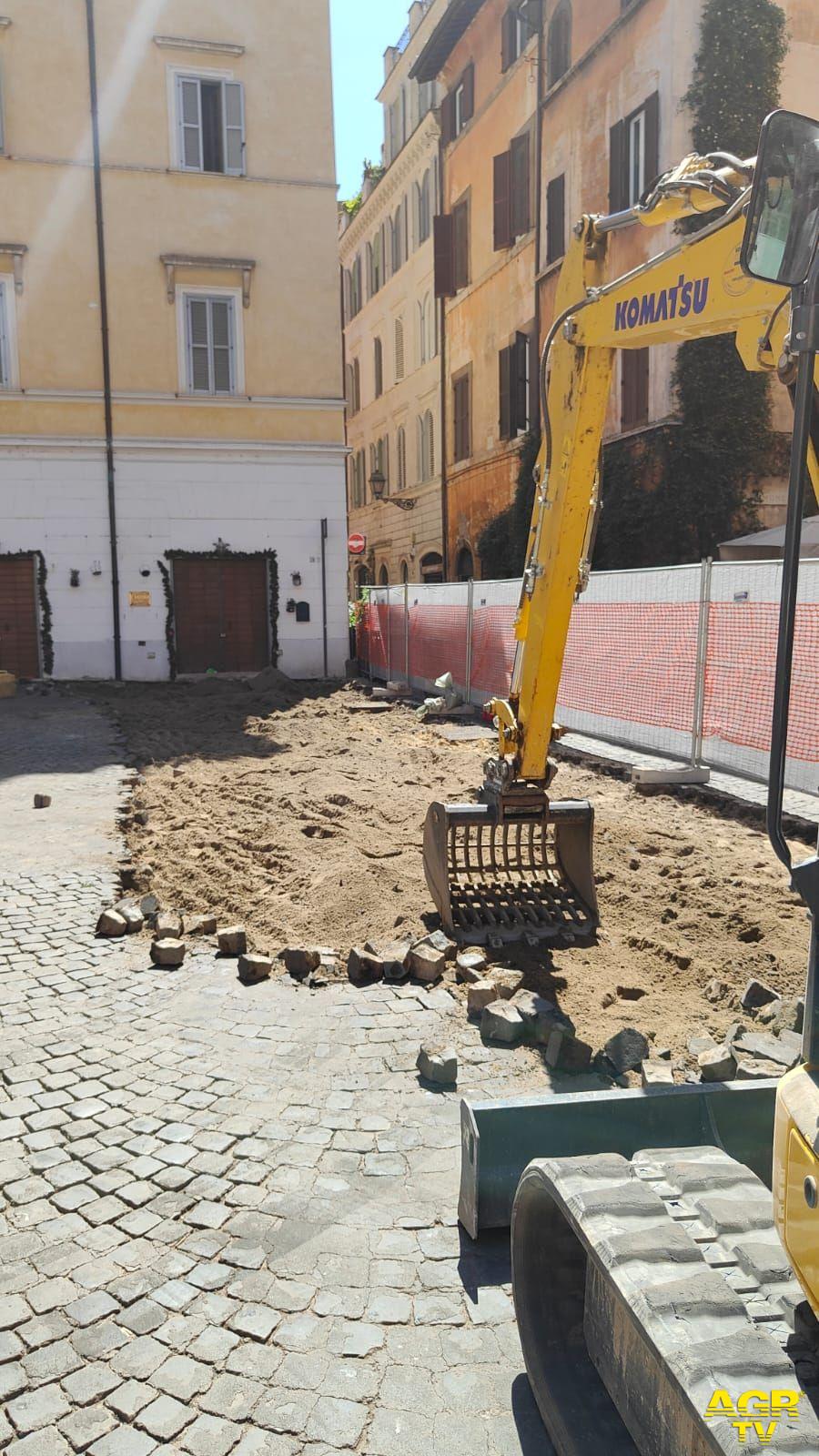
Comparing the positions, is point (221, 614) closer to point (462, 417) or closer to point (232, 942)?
point (462, 417)

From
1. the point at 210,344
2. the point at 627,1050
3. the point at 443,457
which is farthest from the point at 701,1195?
the point at 443,457

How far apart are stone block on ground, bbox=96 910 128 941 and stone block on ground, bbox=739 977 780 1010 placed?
350cm

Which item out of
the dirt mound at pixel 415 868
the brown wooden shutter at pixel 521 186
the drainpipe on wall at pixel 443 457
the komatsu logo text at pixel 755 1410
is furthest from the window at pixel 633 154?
the komatsu logo text at pixel 755 1410

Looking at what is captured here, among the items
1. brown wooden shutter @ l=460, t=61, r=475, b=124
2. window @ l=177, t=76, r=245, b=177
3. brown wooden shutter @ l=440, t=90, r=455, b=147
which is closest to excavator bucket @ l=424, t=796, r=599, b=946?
window @ l=177, t=76, r=245, b=177

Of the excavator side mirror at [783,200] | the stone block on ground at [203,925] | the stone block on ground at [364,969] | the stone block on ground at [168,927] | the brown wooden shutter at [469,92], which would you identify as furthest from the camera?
the brown wooden shutter at [469,92]

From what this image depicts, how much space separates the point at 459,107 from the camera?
89.7 feet

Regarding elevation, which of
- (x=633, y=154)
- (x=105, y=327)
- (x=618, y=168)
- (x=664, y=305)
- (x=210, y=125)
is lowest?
(x=664, y=305)

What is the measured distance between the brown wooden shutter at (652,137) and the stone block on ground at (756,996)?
1669 centimetres

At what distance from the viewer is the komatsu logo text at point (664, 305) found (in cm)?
410

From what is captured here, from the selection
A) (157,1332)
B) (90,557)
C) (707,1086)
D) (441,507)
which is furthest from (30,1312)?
(441,507)

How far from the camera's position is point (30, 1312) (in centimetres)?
291

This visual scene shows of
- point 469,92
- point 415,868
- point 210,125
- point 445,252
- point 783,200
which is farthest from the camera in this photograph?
point 445,252

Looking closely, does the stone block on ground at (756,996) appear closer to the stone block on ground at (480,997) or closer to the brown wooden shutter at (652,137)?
the stone block on ground at (480,997)

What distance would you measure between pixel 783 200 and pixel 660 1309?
6.93 ft
